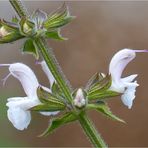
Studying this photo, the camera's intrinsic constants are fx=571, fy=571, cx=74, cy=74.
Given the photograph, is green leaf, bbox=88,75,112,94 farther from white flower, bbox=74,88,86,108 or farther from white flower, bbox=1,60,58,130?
white flower, bbox=1,60,58,130

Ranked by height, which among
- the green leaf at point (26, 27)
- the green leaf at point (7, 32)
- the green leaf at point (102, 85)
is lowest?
the green leaf at point (102, 85)

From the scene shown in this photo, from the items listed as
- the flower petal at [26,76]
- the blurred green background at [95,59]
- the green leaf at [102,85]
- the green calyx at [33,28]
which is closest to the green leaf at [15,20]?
the green calyx at [33,28]

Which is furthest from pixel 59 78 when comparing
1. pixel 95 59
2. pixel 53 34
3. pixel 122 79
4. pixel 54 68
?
pixel 95 59

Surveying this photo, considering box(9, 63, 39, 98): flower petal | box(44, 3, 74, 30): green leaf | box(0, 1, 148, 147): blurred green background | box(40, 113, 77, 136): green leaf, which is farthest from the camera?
box(0, 1, 148, 147): blurred green background

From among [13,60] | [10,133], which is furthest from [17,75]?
[13,60]

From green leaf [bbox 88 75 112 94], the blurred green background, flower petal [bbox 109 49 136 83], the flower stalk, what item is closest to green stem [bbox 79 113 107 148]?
the flower stalk

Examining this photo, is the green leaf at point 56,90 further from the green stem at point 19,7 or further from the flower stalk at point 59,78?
the green stem at point 19,7
